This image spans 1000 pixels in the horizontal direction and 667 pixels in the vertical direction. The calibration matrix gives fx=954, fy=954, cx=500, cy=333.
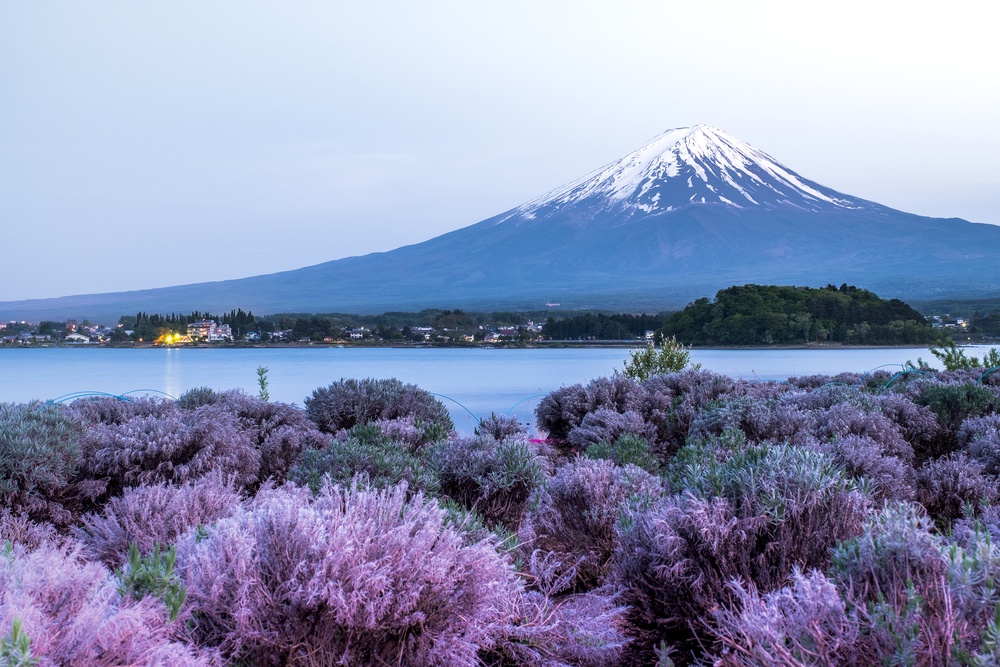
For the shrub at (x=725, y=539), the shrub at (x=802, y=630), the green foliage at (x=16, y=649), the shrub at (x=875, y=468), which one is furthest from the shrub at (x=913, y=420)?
the green foliage at (x=16, y=649)

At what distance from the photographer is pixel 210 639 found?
2.47 metres

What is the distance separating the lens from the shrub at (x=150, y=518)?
11.5 feet

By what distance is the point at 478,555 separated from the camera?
2.78 metres

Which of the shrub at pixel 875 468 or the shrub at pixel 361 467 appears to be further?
the shrub at pixel 875 468

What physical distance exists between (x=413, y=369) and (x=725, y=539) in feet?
115

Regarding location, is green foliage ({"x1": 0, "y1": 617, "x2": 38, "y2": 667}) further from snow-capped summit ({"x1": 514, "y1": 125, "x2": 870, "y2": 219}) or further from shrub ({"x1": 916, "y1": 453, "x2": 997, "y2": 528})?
snow-capped summit ({"x1": 514, "y1": 125, "x2": 870, "y2": 219})

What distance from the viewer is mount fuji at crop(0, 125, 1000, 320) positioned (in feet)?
310

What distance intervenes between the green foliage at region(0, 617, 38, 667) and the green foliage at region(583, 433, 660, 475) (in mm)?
4107

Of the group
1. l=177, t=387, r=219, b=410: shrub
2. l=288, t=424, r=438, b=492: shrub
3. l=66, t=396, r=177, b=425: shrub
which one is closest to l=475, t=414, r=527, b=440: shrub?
l=177, t=387, r=219, b=410: shrub

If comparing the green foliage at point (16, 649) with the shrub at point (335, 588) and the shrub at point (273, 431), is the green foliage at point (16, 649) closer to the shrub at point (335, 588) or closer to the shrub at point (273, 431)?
the shrub at point (335, 588)

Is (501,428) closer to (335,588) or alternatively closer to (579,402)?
(579,402)

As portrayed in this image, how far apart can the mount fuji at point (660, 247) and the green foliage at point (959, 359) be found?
234 ft

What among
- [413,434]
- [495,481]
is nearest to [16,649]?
[495,481]

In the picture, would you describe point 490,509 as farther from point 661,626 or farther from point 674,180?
point 674,180
